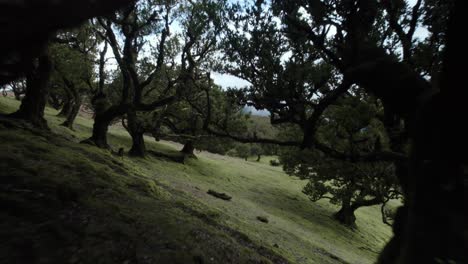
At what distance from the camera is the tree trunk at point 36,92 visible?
40.1 ft

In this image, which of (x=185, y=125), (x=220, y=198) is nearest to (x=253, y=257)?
(x=220, y=198)

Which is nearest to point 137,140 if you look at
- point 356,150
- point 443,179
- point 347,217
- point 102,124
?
point 102,124

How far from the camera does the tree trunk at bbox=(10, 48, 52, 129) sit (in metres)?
12.2

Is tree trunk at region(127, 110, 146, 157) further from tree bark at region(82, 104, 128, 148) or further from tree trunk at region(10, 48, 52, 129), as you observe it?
tree trunk at region(10, 48, 52, 129)

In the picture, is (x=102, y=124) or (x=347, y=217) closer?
(x=102, y=124)

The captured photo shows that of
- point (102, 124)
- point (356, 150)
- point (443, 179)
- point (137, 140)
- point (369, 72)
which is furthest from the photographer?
point (137, 140)

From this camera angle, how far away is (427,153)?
10.9 ft

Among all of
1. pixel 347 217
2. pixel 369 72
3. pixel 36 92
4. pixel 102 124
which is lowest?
pixel 347 217

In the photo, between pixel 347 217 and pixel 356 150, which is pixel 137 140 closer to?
pixel 356 150

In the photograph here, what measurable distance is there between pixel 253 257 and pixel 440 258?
185 inches

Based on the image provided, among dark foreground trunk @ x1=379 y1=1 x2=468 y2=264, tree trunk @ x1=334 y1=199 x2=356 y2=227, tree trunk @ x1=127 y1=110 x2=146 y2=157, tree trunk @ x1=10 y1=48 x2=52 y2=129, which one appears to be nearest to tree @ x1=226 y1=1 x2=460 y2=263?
dark foreground trunk @ x1=379 y1=1 x2=468 y2=264

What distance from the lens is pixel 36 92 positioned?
41.1 ft

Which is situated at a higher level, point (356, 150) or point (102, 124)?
point (356, 150)

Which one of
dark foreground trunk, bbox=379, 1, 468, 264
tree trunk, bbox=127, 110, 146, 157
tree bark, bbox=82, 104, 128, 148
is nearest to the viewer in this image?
dark foreground trunk, bbox=379, 1, 468, 264
